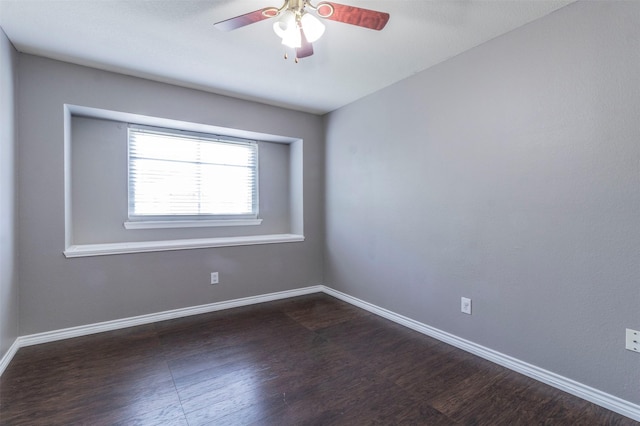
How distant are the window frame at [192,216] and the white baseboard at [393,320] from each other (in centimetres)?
91

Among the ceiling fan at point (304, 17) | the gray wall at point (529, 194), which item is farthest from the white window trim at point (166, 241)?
the ceiling fan at point (304, 17)

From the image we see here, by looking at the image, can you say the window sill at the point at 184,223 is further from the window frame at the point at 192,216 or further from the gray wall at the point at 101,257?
the gray wall at the point at 101,257

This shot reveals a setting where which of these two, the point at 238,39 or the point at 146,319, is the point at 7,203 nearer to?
the point at 146,319

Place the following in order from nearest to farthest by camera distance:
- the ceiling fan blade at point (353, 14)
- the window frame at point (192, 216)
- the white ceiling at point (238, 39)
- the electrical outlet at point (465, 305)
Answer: the ceiling fan blade at point (353, 14)
the white ceiling at point (238, 39)
the electrical outlet at point (465, 305)
the window frame at point (192, 216)

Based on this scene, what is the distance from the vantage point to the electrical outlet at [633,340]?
1.58m

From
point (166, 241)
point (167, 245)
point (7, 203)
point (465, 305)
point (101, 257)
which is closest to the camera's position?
point (7, 203)

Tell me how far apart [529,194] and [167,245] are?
10.2 ft

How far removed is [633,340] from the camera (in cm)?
160

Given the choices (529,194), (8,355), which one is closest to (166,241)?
(8,355)

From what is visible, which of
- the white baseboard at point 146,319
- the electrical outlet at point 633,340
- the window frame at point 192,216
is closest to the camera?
the electrical outlet at point 633,340

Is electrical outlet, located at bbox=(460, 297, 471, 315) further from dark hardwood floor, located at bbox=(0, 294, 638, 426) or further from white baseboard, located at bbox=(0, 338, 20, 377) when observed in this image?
white baseboard, located at bbox=(0, 338, 20, 377)

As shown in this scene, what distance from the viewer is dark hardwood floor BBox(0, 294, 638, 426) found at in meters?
1.62

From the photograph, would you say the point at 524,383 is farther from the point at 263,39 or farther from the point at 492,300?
the point at 263,39

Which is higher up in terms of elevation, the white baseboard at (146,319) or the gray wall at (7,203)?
the gray wall at (7,203)
